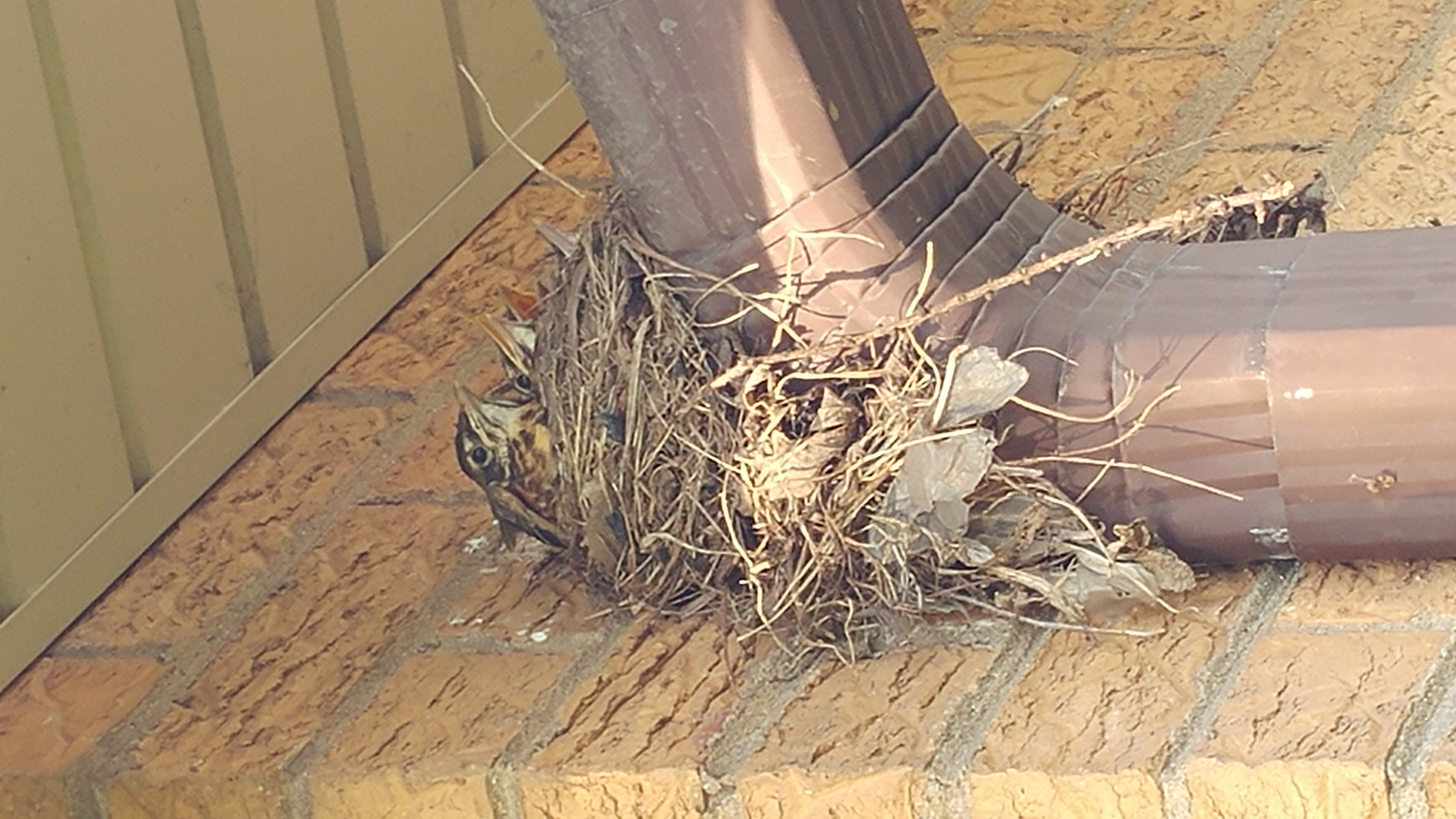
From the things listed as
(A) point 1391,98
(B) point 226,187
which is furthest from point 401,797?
(A) point 1391,98

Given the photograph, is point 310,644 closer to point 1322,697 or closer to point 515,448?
point 515,448

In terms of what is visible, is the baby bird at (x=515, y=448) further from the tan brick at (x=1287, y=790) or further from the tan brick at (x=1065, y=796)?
the tan brick at (x=1287, y=790)

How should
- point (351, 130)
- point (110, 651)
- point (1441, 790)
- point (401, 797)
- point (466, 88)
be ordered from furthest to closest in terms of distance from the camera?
point (466, 88) → point (351, 130) → point (110, 651) → point (401, 797) → point (1441, 790)

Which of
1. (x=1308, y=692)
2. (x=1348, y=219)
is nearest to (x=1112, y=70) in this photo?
(x=1348, y=219)

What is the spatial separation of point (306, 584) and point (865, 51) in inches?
25.8

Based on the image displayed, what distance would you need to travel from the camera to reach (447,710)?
1320 millimetres

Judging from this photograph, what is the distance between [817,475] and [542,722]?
0.86 ft

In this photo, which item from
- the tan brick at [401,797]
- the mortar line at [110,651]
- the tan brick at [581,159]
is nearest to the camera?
the tan brick at [401,797]

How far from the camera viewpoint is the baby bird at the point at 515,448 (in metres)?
1.39

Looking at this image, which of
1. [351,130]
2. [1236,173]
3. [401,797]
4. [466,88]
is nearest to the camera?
[401,797]

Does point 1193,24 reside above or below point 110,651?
above

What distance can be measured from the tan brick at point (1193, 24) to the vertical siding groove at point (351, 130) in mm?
844

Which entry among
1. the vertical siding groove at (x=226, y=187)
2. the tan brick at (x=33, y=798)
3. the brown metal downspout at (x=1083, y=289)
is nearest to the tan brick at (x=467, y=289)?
the vertical siding groove at (x=226, y=187)

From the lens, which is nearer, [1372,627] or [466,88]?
[1372,627]
